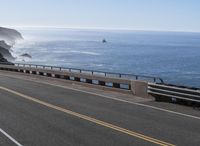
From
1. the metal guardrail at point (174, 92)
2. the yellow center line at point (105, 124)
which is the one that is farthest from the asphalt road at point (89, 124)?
the metal guardrail at point (174, 92)

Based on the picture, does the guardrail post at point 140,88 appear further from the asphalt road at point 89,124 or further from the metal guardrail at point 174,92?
the asphalt road at point 89,124

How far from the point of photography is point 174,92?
687 inches

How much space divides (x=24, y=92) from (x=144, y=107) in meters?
8.15

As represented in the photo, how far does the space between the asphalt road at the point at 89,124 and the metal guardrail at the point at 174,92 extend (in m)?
1.58

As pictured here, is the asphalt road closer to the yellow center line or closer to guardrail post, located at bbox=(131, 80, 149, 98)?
the yellow center line

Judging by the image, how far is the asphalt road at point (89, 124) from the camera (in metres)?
10.9

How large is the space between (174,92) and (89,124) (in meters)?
5.40

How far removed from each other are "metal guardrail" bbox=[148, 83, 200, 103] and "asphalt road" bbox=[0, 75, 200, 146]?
1575 millimetres

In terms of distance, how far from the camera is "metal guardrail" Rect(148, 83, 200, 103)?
1643 centimetres

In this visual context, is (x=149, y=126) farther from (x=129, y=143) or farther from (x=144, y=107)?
(x=144, y=107)

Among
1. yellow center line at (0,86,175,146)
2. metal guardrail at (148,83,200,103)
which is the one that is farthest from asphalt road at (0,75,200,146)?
metal guardrail at (148,83,200,103)

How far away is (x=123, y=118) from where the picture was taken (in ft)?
47.0

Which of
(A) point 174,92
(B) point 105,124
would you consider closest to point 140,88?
(A) point 174,92

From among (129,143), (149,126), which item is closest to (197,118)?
(149,126)
